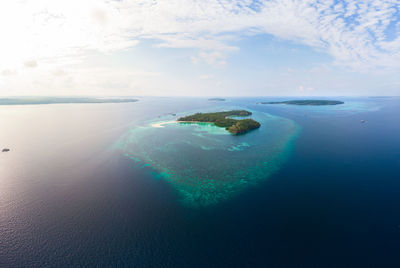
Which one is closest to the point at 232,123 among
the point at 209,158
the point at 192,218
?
the point at 209,158

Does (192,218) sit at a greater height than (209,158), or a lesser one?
lesser

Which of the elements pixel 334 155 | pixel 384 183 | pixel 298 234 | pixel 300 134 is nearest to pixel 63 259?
pixel 298 234

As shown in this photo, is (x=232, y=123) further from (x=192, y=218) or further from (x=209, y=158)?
(x=192, y=218)

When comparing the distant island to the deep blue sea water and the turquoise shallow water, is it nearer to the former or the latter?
the turquoise shallow water

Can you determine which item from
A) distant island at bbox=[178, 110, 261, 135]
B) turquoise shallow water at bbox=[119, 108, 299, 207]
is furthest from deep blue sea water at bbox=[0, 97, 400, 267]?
distant island at bbox=[178, 110, 261, 135]

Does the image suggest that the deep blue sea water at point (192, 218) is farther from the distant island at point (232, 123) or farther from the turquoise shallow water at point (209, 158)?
the distant island at point (232, 123)

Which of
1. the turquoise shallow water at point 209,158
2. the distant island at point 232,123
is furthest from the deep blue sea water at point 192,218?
the distant island at point 232,123

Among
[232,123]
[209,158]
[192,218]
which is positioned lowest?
[192,218]

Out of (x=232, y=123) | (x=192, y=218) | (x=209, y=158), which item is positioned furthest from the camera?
(x=232, y=123)

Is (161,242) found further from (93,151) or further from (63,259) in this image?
(93,151)
